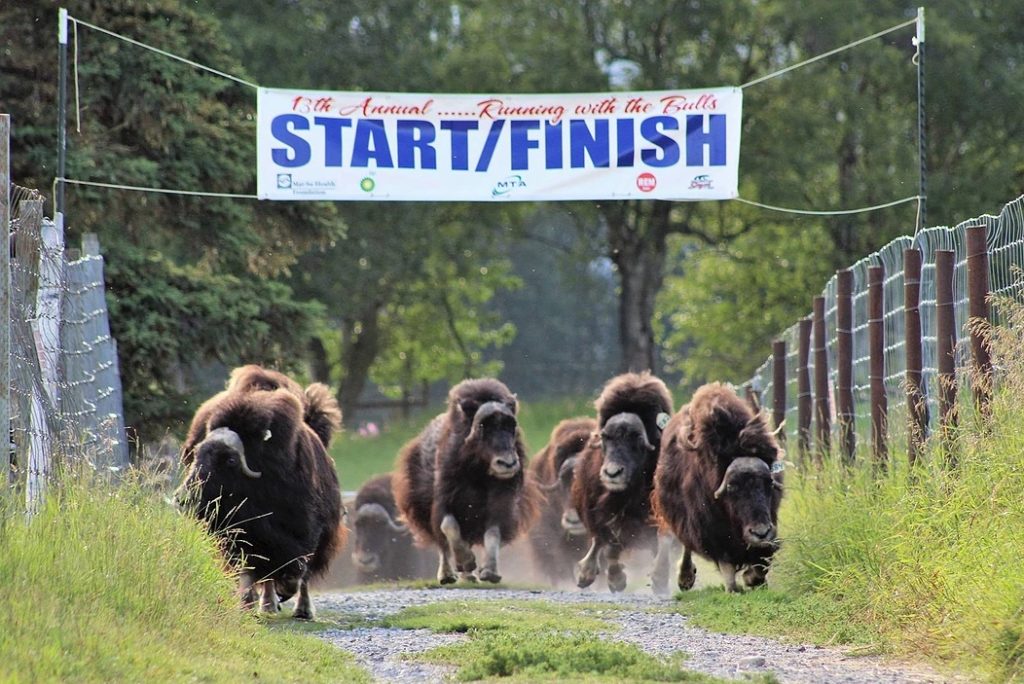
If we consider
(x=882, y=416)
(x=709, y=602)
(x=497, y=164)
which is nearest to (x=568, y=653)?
(x=709, y=602)

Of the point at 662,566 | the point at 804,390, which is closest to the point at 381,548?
the point at 804,390

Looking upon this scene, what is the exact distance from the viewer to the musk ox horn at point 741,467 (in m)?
12.9

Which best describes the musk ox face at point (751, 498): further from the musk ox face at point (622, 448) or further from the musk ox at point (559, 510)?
the musk ox at point (559, 510)

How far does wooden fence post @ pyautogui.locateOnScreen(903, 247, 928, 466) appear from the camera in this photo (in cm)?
1105

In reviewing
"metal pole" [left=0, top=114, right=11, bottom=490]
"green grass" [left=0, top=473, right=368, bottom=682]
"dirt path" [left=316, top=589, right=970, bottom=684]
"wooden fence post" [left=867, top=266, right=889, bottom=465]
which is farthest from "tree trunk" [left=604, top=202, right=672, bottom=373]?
"metal pole" [left=0, top=114, right=11, bottom=490]

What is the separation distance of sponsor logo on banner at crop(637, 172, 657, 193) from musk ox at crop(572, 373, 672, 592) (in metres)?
1.65

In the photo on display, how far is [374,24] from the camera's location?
43.4 m

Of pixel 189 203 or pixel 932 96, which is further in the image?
pixel 932 96

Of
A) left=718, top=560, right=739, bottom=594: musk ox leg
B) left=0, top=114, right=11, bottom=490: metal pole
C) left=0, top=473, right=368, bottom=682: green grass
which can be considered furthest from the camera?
left=718, top=560, right=739, bottom=594: musk ox leg

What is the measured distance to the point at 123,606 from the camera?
790 cm

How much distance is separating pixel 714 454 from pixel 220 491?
3.71 meters

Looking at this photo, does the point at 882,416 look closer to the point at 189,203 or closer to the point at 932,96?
the point at 189,203

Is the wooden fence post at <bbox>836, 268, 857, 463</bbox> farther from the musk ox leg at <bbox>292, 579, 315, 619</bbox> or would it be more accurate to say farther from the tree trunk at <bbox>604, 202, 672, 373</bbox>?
the tree trunk at <bbox>604, 202, 672, 373</bbox>

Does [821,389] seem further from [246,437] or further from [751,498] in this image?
[246,437]
